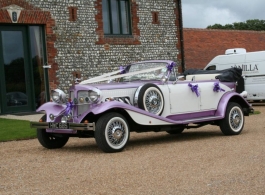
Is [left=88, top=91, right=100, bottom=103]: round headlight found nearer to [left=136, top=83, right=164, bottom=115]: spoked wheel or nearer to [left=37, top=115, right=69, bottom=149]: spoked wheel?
[left=136, top=83, right=164, bottom=115]: spoked wheel

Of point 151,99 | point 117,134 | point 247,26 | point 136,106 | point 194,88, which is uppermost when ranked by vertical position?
point 247,26

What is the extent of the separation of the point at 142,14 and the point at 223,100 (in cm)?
1175

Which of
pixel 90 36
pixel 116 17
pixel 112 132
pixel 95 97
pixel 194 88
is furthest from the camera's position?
pixel 116 17

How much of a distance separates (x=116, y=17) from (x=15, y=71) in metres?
5.18

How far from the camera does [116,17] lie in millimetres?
22016

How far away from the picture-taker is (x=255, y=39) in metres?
37.0

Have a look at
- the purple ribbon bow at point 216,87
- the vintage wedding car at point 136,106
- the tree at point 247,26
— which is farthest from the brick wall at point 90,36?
the tree at point 247,26

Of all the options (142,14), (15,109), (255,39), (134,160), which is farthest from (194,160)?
(255,39)

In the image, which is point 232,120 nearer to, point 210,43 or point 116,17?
point 116,17

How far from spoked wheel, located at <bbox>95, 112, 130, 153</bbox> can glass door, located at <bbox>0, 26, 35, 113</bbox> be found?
10.1m

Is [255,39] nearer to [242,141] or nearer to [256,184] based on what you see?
[242,141]

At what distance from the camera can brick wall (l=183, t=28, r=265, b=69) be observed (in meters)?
32.2

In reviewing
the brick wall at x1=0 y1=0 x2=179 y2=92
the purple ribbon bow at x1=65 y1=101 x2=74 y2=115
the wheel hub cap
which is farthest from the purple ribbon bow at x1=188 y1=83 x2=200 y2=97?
the brick wall at x1=0 y1=0 x2=179 y2=92

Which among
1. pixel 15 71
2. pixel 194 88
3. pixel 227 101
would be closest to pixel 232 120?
pixel 227 101
